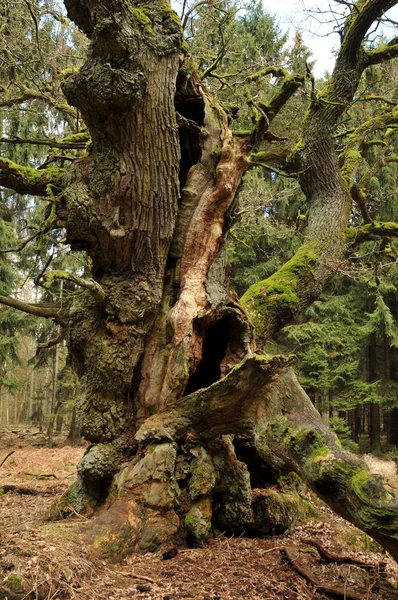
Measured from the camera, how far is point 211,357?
18.1 ft

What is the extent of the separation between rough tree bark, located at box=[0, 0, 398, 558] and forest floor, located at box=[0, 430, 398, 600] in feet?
0.79

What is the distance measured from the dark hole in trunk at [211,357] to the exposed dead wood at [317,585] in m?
2.05

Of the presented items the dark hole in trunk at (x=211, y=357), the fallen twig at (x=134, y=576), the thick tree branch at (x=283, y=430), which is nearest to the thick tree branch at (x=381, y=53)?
the dark hole in trunk at (x=211, y=357)

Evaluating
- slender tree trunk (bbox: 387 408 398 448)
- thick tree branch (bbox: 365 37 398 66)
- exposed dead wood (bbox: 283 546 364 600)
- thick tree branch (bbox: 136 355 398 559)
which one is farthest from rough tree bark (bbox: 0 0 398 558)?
slender tree trunk (bbox: 387 408 398 448)

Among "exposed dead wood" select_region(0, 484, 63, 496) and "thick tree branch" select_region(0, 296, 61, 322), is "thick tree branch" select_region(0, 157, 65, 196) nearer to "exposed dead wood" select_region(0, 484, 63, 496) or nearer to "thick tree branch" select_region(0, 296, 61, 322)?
"thick tree branch" select_region(0, 296, 61, 322)

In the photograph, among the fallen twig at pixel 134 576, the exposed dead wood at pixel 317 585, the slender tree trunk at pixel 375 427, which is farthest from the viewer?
the slender tree trunk at pixel 375 427

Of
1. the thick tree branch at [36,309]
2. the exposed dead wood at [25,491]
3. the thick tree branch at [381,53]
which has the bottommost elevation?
the exposed dead wood at [25,491]

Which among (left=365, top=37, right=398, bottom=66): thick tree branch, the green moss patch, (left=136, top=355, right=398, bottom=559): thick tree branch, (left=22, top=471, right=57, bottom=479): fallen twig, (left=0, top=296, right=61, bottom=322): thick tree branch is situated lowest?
(left=22, top=471, right=57, bottom=479): fallen twig

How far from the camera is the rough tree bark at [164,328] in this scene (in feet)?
13.2

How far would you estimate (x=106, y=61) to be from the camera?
13.4 ft

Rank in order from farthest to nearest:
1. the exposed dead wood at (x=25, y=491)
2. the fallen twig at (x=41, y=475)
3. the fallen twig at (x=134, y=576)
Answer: the fallen twig at (x=41, y=475)
the exposed dead wood at (x=25, y=491)
the fallen twig at (x=134, y=576)

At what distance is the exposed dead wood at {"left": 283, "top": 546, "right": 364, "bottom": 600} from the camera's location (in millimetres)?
3092

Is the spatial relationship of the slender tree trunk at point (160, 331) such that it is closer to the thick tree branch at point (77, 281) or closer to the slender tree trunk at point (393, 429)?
the thick tree branch at point (77, 281)

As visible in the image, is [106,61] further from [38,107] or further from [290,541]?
[38,107]
